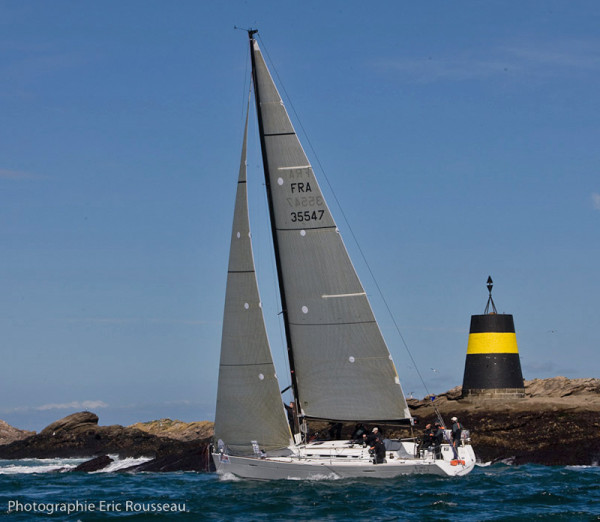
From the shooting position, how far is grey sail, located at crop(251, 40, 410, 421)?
97.7ft

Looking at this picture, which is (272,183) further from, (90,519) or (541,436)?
(541,436)

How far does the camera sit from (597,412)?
39.0 metres

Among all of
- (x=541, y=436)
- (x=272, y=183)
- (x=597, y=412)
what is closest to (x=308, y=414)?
(x=272, y=183)

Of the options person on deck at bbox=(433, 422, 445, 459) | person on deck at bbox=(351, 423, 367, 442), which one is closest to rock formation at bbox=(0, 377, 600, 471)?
person on deck at bbox=(433, 422, 445, 459)

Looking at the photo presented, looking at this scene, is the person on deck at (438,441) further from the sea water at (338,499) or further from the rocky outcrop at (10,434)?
the rocky outcrop at (10,434)

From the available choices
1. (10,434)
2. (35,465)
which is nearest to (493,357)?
(35,465)

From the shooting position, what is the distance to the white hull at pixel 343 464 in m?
28.0

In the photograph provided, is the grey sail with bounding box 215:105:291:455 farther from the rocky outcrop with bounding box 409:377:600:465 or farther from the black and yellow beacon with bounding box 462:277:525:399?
the black and yellow beacon with bounding box 462:277:525:399

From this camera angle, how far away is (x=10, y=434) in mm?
66062

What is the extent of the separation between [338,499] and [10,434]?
46403mm

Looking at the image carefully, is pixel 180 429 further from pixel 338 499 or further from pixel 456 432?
pixel 338 499

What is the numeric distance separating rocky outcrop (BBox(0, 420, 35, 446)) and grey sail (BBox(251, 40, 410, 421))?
40992 mm

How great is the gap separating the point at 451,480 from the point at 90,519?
10.9 m

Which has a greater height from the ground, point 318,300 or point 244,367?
point 318,300
